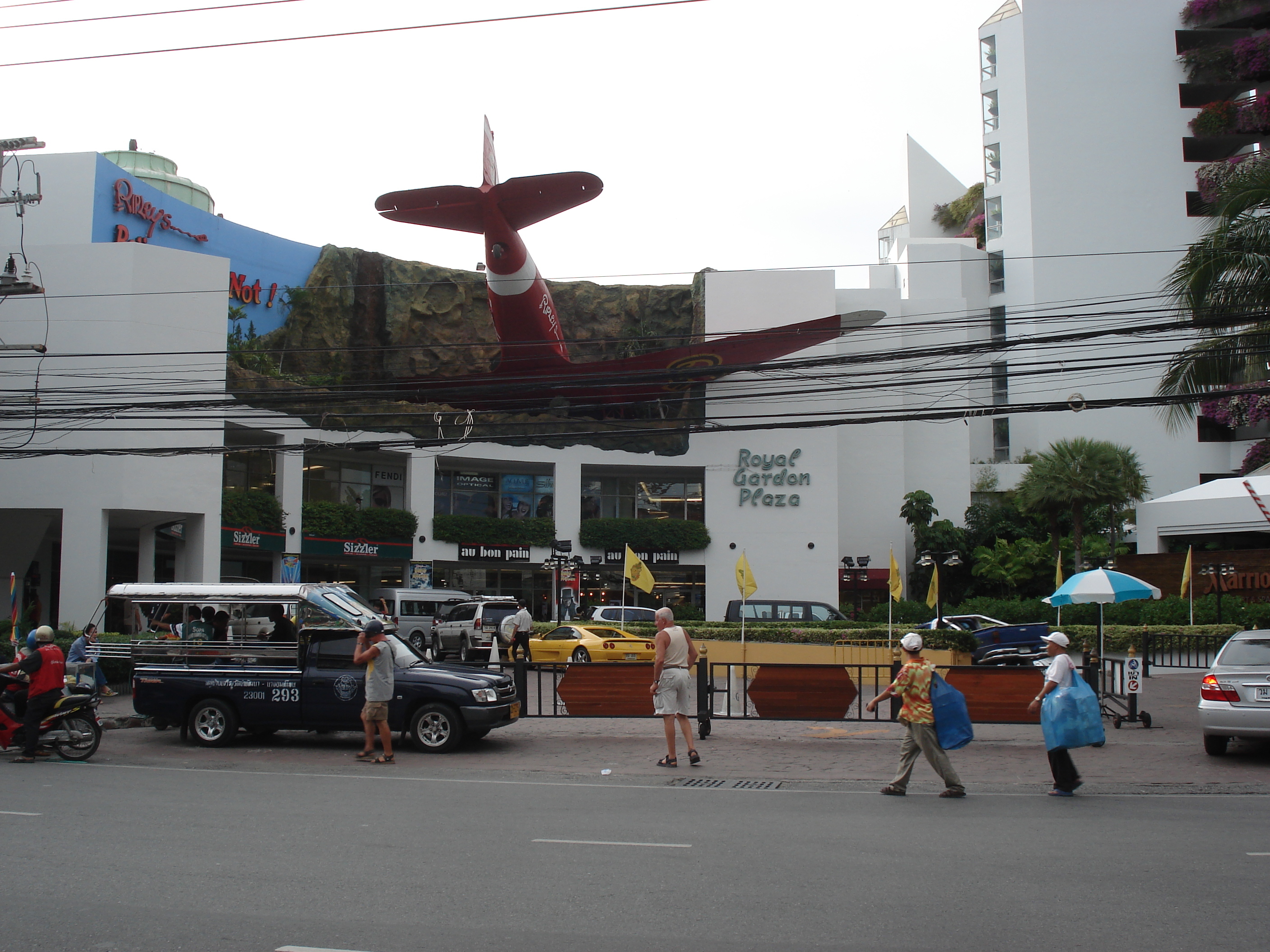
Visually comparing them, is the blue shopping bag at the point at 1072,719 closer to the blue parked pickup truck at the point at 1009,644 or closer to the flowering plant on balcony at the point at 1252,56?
the blue parked pickup truck at the point at 1009,644

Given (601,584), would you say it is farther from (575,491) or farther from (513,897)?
(513,897)

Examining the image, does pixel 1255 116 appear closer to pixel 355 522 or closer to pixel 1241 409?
pixel 1241 409

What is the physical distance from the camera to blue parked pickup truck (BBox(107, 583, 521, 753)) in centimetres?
1273

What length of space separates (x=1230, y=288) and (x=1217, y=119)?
4300 cm

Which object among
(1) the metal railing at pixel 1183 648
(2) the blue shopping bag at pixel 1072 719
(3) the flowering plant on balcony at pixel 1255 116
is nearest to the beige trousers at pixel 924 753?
(2) the blue shopping bag at pixel 1072 719

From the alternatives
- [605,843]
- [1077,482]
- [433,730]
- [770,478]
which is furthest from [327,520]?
[605,843]

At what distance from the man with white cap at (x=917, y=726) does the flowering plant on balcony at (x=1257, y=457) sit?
1527 inches

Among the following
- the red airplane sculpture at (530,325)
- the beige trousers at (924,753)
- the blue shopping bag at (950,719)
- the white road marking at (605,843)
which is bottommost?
the white road marking at (605,843)

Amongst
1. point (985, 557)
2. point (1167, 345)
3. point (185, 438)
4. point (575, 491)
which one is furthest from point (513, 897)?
point (1167, 345)

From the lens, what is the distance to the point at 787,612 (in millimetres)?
34844

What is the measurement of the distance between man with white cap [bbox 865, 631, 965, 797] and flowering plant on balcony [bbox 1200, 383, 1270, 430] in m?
28.2

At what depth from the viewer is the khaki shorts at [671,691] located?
11.5 meters

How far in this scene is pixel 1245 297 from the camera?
15773 millimetres

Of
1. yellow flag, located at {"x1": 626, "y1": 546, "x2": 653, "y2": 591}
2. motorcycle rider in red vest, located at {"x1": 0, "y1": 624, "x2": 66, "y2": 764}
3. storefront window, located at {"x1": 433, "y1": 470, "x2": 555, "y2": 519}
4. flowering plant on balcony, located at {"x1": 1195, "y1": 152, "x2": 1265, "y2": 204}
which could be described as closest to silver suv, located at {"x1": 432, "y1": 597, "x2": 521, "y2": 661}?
yellow flag, located at {"x1": 626, "y1": 546, "x2": 653, "y2": 591}
